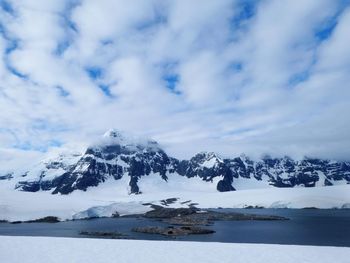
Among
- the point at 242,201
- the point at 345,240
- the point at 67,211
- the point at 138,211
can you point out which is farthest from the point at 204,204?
the point at 345,240

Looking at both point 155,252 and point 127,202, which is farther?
point 127,202

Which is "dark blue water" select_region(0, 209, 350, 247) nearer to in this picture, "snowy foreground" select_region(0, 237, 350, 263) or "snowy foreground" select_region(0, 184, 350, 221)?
"snowy foreground" select_region(0, 184, 350, 221)

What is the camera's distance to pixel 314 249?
29.3 meters

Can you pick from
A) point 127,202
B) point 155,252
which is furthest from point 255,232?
point 127,202

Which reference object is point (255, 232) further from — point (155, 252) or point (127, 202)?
point (127, 202)

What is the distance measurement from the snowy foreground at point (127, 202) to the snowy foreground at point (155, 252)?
75767 mm

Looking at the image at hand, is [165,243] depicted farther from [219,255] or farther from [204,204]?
[204,204]

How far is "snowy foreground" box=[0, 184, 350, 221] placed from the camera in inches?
4084

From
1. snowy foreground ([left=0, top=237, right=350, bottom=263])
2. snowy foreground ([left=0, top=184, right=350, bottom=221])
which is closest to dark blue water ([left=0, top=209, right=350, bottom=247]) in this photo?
snowy foreground ([left=0, top=184, right=350, bottom=221])

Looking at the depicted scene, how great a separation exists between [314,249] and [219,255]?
8232 mm

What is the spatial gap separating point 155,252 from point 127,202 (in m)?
116

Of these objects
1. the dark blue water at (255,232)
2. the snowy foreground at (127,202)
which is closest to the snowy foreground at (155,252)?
the dark blue water at (255,232)

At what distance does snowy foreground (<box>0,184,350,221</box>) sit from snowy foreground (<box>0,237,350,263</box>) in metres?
75.8

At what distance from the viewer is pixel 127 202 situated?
142 meters
